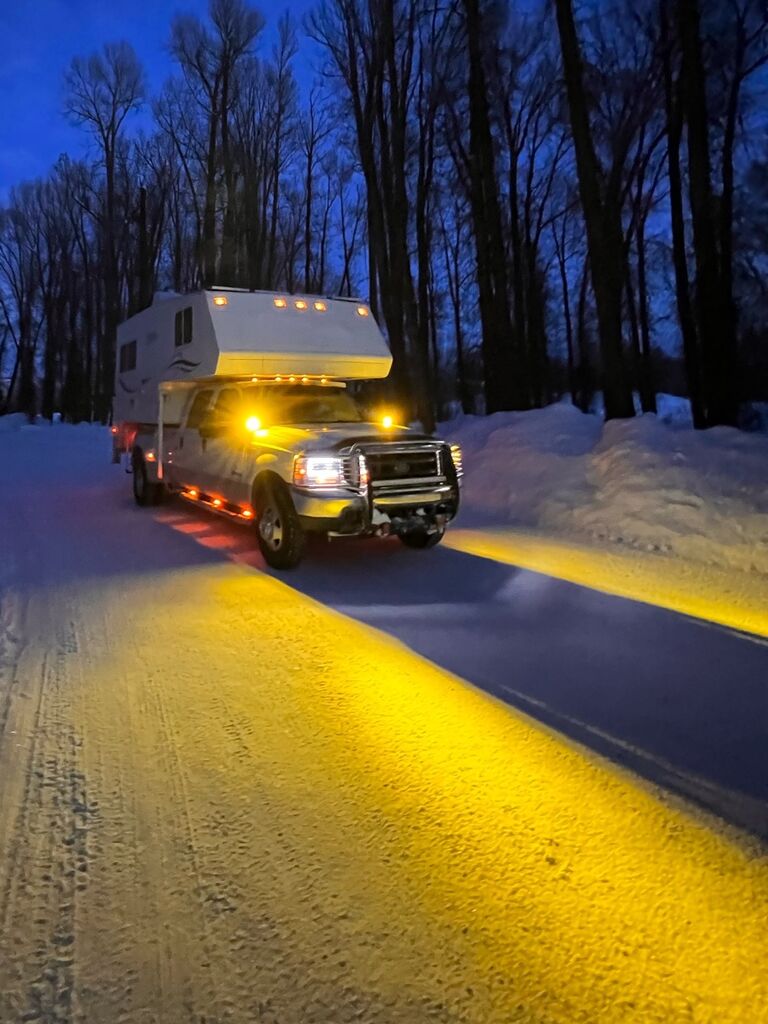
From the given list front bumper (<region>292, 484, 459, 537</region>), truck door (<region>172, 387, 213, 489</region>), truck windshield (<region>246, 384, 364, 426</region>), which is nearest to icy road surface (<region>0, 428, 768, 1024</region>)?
front bumper (<region>292, 484, 459, 537</region>)

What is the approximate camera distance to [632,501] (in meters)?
10.5

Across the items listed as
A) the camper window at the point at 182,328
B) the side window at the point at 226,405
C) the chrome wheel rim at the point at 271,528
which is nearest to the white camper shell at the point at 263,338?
the camper window at the point at 182,328

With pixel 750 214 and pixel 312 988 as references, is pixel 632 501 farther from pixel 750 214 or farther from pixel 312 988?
pixel 750 214

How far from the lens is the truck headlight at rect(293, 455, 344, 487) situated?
26.2 feet

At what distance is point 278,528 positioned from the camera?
8.32m

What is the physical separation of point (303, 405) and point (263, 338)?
1.23 m

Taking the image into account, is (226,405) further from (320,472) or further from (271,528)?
(320,472)

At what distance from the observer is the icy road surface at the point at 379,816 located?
2.47 metres

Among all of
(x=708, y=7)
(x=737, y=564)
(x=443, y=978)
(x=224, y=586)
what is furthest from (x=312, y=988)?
(x=708, y=7)

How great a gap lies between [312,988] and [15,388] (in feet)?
239

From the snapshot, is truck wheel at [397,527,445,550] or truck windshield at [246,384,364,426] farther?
truck windshield at [246,384,364,426]

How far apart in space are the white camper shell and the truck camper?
2 centimetres

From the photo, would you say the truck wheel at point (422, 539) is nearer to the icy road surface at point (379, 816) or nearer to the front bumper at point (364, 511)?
the front bumper at point (364, 511)

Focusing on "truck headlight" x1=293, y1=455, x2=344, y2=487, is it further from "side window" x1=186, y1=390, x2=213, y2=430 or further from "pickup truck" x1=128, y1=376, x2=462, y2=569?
"side window" x1=186, y1=390, x2=213, y2=430
